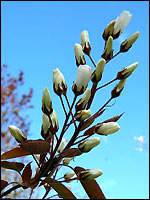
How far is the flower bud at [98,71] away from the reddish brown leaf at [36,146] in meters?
0.27

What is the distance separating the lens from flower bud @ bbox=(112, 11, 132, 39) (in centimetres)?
118

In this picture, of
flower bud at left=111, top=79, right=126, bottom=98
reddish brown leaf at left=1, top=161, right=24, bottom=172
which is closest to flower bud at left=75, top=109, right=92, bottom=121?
flower bud at left=111, top=79, right=126, bottom=98

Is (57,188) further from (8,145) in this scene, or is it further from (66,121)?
(8,145)

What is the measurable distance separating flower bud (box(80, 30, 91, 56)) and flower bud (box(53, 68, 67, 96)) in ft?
0.64

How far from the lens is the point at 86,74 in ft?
3.29

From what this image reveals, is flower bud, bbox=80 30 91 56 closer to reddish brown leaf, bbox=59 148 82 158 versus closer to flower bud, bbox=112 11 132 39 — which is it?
flower bud, bbox=112 11 132 39

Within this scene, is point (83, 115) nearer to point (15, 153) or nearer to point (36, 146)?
point (36, 146)

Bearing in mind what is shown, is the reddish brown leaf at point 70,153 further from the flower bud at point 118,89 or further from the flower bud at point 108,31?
the flower bud at point 108,31

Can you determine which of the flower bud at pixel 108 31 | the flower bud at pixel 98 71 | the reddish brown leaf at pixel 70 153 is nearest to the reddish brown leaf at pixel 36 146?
the reddish brown leaf at pixel 70 153

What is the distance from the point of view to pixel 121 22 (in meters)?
1.20

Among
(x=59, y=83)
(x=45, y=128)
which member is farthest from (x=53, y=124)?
(x=59, y=83)

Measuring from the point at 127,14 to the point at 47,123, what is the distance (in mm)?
549

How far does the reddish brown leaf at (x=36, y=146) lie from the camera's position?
0.93 meters

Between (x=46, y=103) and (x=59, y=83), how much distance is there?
0.31 feet
